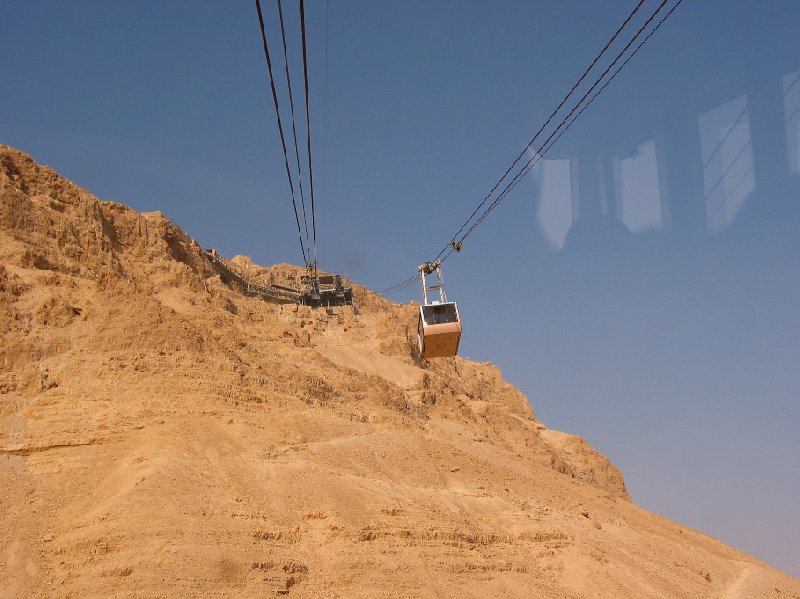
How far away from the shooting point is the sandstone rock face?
18.9m

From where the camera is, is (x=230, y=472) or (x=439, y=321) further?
(x=230, y=472)

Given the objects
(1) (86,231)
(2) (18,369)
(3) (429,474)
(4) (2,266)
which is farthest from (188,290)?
(3) (429,474)

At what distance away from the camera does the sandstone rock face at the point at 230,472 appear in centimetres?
1892

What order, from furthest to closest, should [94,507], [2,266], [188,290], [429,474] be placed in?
1. [188,290]
2. [2,266]
3. [429,474]
4. [94,507]

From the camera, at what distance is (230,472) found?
2339 cm

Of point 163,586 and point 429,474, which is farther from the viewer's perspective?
point 429,474

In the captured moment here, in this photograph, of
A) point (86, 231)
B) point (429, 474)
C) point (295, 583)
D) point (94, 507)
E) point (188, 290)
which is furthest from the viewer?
point (188, 290)

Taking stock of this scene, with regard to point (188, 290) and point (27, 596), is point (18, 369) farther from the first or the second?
point (188, 290)

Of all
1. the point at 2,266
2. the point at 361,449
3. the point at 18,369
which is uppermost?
the point at 2,266

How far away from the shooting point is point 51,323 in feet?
99.8

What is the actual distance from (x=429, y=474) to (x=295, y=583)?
11.4m

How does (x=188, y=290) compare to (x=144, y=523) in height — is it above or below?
above

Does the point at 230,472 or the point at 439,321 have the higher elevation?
the point at 439,321

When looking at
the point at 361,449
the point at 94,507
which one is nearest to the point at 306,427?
the point at 361,449
